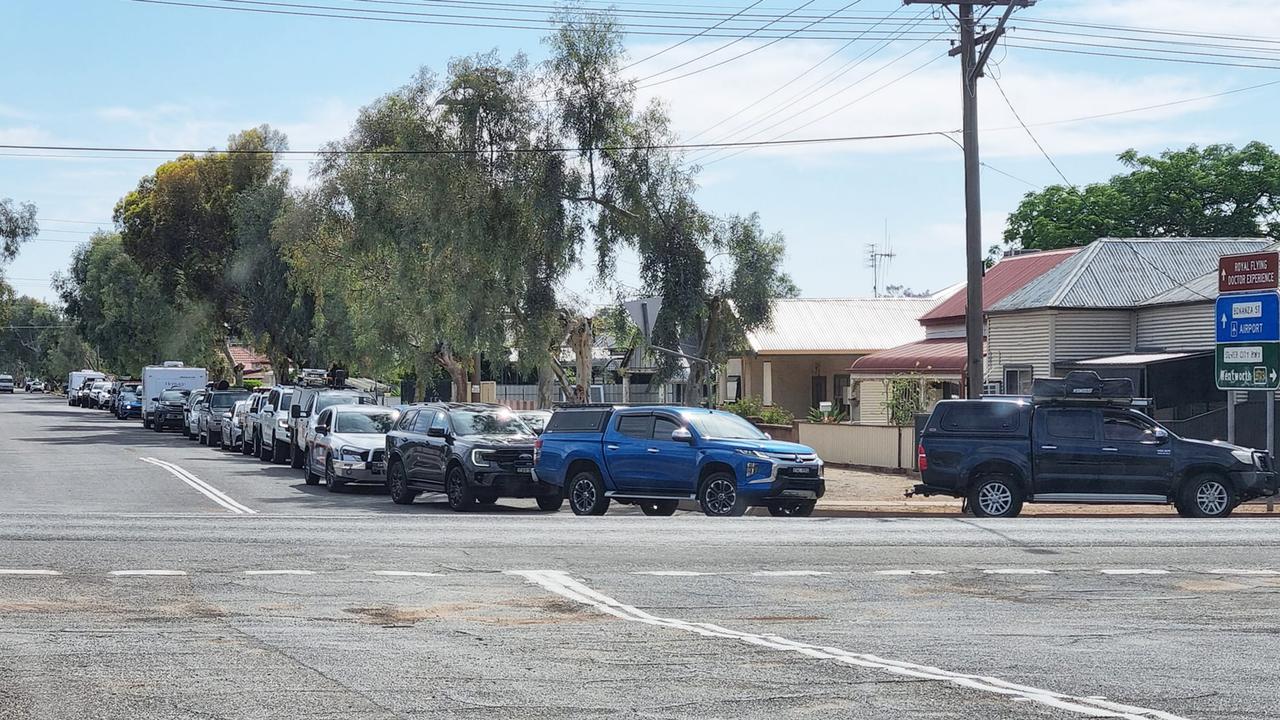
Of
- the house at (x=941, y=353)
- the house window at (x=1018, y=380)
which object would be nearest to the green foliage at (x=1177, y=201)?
the house at (x=941, y=353)

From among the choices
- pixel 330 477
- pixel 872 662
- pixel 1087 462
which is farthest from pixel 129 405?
pixel 872 662

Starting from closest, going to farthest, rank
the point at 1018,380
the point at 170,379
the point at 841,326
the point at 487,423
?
the point at 487,423, the point at 1018,380, the point at 841,326, the point at 170,379

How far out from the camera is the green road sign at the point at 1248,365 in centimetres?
2280

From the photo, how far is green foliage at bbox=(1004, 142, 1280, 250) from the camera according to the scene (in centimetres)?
6097

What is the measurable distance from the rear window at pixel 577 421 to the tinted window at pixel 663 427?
2.92ft

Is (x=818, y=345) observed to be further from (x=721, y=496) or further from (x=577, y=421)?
(x=721, y=496)

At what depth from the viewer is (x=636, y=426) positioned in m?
22.4

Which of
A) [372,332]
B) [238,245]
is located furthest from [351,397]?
[238,245]

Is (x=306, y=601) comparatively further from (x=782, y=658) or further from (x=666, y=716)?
(x=666, y=716)

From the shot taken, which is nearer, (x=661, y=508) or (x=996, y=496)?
(x=996, y=496)

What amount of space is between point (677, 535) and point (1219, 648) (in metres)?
8.06

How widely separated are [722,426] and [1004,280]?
22841mm

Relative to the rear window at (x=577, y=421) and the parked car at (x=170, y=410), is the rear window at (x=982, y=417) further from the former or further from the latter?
the parked car at (x=170, y=410)

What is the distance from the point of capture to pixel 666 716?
7672 millimetres
